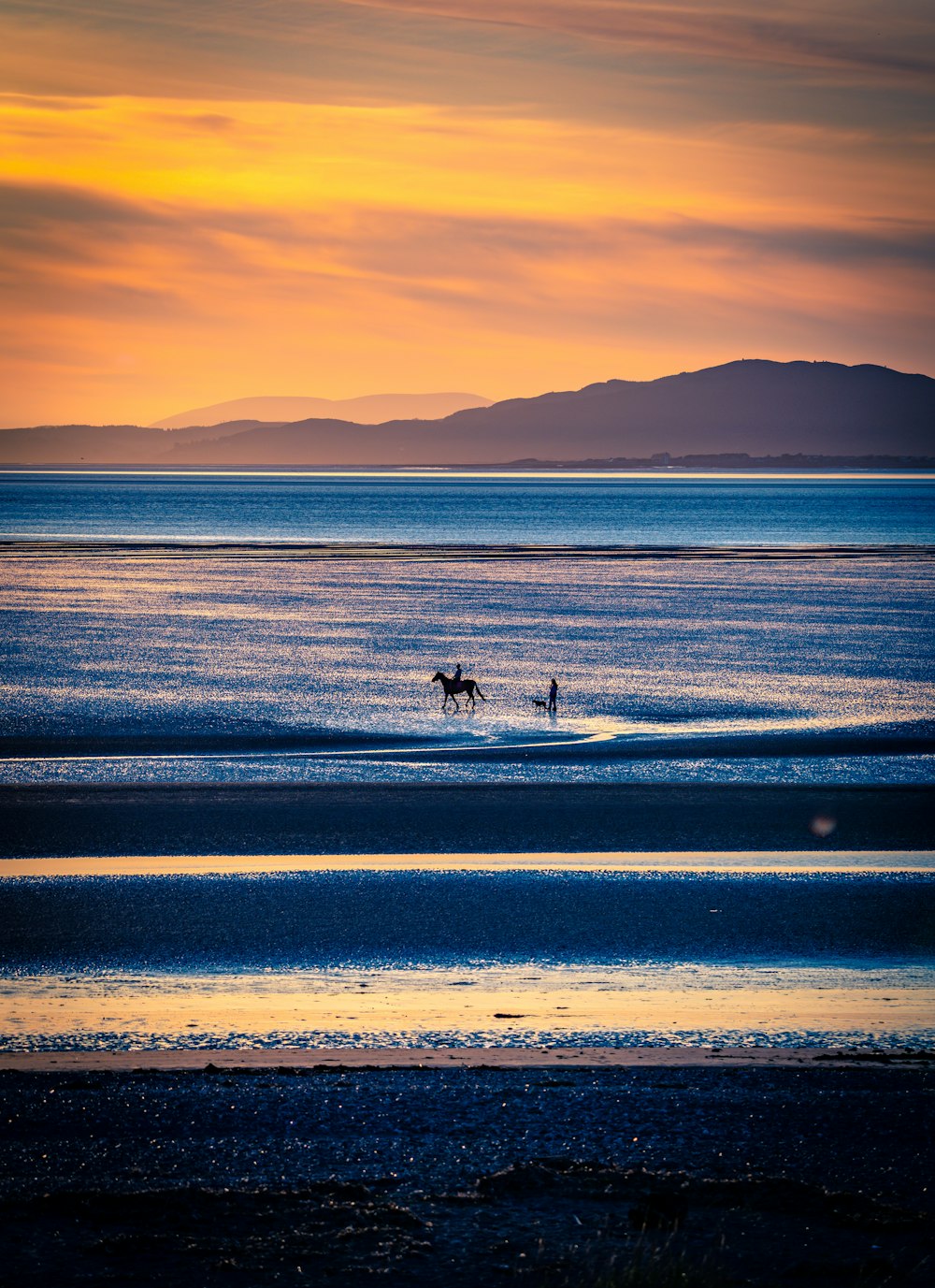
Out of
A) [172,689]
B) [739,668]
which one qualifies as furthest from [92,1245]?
[739,668]

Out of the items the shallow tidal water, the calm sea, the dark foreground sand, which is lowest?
the dark foreground sand

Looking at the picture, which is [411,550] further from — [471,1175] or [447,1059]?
[471,1175]

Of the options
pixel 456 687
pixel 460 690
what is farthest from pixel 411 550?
pixel 456 687

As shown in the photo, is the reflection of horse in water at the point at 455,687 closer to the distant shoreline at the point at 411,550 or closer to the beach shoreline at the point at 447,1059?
the beach shoreline at the point at 447,1059

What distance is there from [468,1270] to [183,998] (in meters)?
4.04

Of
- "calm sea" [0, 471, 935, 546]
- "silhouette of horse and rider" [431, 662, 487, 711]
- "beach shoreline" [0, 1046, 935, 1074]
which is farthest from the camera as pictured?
"calm sea" [0, 471, 935, 546]

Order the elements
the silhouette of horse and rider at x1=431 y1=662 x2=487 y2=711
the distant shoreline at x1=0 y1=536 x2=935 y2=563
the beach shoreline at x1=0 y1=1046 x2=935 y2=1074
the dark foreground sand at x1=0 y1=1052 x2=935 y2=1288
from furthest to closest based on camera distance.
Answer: the distant shoreline at x1=0 y1=536 x2=935 y2=563 → the silhouette of horse and rider at x1=431 y1=662 x2=487 y2=711 → the beach shoreline at x1=0 y1=1046 x2=935 y2=1074 → the dark foreground sand at x1=0 y1=1052 x2=935 y2=1288

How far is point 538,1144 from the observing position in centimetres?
683

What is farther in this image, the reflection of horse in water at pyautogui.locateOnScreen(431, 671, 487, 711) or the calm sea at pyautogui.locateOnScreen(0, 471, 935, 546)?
the calm sea at pyautogui.locateOnScreen(0, 471, 935, 546)

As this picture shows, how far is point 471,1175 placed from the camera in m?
6.53

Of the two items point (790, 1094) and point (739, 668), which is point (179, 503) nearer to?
point (739, 668)

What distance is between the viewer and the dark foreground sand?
576 cm

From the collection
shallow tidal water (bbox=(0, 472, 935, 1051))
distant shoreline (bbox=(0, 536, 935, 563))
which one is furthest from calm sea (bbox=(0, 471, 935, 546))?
shallow tidal water (bbox=(0, 472, 935, 1051))

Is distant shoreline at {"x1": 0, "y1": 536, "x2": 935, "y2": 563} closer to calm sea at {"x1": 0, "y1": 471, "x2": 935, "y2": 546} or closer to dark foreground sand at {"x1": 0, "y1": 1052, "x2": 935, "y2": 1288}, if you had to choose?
calm sea at {"x1": 0, "y1": 471, "x2": 935, "y2": 546}
